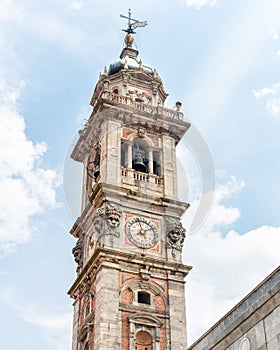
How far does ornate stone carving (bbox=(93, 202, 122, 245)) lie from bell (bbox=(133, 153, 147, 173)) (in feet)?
16.9

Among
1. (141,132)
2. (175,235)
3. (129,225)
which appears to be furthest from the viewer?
(141,132)

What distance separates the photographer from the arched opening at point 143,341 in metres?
35.6

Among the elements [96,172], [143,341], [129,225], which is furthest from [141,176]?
[143,341]

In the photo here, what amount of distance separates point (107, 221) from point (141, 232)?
2317 mm

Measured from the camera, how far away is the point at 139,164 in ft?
145

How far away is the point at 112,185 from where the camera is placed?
4100 cm

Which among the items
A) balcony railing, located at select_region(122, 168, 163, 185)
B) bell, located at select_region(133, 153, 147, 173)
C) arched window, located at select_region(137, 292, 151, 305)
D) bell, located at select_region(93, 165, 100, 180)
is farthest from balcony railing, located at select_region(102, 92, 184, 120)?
arched window, located at select_region(137, 292, 151, 305)

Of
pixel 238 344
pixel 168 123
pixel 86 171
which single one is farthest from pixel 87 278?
pixel 238 344

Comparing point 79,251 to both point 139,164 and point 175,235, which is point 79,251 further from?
point 139,164

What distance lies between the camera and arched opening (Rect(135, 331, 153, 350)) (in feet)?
117

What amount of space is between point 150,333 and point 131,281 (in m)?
3.27

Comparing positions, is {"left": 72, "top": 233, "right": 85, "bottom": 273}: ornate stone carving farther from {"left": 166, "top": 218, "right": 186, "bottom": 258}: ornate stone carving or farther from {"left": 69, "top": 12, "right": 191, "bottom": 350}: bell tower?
{"left": 166, "top": 218, "right": 186, "bottom": 258}: ornate stone carving

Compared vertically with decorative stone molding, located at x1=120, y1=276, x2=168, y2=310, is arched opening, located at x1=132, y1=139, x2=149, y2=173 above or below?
above

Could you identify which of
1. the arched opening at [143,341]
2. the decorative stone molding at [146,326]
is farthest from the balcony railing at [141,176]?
the arched opening at [143,341]
